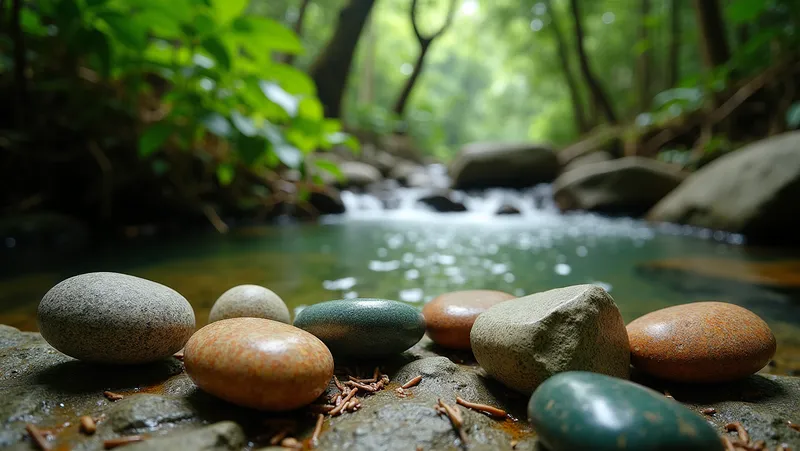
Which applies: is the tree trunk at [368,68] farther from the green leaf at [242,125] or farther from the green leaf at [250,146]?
the green leaf at [250,146]

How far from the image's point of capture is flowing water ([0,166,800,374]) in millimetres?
2760

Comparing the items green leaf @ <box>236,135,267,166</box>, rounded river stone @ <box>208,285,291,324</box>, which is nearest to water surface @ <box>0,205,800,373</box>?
rounded river stone @ <box>208,285,291,324</box>

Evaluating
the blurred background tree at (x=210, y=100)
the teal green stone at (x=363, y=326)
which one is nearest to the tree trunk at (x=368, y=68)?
the blurred background tree at (x=210, y=100)

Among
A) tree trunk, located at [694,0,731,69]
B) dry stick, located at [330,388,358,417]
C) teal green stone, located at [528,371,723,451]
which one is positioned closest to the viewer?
teal green stone, located at [528,371,723,451]

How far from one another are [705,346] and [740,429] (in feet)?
0.96

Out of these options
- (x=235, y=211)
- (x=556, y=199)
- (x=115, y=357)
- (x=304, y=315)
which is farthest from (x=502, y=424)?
(x=556, y=199)

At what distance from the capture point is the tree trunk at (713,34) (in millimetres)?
7895

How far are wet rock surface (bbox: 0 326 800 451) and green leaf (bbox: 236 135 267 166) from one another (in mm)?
3105

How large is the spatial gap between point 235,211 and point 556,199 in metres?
6.61

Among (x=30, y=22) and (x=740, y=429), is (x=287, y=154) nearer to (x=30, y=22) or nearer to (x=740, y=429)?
(x=30, y=22)

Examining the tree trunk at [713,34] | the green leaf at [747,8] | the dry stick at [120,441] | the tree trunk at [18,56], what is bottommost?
the dry stick at [120,441]

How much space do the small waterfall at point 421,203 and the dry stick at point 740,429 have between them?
7389mm

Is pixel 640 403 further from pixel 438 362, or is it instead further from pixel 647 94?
pixel 647 94

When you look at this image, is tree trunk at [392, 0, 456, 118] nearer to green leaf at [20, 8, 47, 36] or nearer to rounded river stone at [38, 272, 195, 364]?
green leaf at [20, 8, 47, 36]
